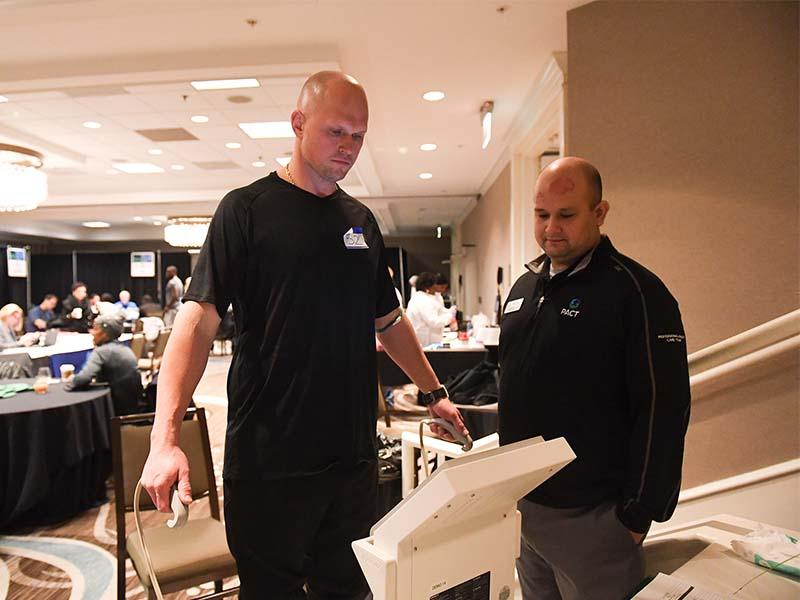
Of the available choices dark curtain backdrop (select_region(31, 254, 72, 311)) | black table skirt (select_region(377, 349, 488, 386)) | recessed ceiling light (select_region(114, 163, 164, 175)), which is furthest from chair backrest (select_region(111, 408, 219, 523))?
dark curtain backdrop (select_region(31, 254, 72, 311))

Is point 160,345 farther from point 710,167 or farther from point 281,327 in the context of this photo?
point 281,327

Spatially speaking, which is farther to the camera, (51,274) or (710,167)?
(51,274)

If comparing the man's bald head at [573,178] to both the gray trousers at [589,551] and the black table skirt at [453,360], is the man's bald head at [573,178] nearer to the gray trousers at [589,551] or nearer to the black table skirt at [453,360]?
the gray trousers at [589,551]

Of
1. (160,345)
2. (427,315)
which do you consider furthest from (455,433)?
(160,345)

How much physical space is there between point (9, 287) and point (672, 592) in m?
18.6

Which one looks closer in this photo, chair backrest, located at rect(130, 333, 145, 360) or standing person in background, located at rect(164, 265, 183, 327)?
chair backrest, located at rect(130, 333, 145, 360)

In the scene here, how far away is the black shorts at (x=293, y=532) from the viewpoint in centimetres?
125

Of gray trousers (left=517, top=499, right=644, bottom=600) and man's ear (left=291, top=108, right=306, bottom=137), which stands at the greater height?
man's ear (left=291, top=108, right=306, bottom=137)

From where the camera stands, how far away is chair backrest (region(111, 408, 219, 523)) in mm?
2258

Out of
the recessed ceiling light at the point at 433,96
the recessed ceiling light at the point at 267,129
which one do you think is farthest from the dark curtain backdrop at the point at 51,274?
the recessed ceiling light at the point at 433,96

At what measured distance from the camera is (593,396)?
1.38 meters

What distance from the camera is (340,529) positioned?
1317mm

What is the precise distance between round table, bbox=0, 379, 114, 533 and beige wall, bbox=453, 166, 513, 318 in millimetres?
4921

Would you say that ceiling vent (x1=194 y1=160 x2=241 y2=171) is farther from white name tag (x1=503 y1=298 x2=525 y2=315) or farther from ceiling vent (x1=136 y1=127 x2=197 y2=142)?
white name tag (x1=503 y1=298 x2=525 y2=315)
